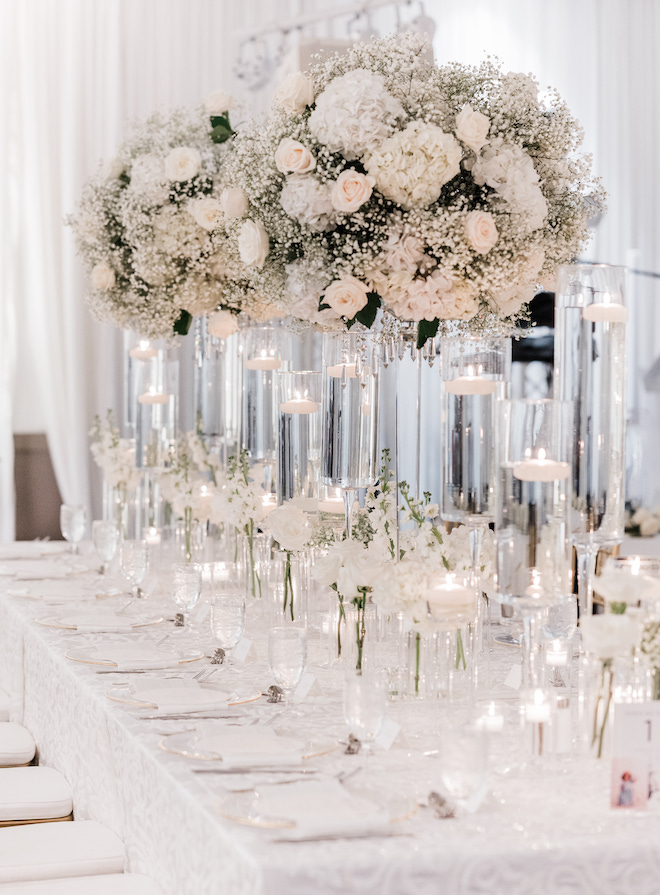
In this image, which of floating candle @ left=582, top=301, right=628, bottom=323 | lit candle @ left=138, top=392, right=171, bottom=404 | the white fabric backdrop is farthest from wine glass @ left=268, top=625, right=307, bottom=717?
the white fabric backdrop

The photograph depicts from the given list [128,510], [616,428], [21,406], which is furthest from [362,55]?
[21,406]

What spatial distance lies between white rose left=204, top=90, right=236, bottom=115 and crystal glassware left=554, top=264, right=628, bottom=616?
1.73 meters

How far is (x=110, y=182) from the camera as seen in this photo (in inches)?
134

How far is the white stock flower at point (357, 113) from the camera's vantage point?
6.90 feet

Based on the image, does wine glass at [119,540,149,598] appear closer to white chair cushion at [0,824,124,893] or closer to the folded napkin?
white chair cushion at [0,824,124,893]

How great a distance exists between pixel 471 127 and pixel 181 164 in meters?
1.29

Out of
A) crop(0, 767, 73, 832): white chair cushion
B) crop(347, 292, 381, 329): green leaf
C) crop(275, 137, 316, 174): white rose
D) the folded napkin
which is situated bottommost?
crop(0, 767, 73, 832): white chair cushion

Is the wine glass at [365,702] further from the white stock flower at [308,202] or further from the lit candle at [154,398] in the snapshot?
the lit candle at [154,398]

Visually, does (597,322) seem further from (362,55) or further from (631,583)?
(362,55)

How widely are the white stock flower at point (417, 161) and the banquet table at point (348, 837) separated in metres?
0.93

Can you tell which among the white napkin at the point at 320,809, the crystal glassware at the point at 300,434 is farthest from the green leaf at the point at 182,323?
the white napkin at the point at 320,809

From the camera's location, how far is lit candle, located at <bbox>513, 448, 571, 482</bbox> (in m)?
1.71

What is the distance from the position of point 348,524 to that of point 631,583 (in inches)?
36.9

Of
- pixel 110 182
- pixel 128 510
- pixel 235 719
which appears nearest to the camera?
pixel 235 719
